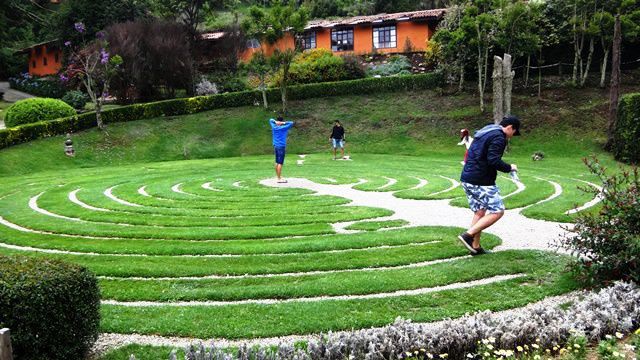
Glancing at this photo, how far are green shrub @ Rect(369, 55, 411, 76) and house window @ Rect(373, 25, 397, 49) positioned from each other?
5.87 m

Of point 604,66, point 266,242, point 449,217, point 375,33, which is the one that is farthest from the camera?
point 375,33

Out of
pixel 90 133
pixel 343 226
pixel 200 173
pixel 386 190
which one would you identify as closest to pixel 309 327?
pixel 343 226

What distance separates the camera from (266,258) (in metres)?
9.82

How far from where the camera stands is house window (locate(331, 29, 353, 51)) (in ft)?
185

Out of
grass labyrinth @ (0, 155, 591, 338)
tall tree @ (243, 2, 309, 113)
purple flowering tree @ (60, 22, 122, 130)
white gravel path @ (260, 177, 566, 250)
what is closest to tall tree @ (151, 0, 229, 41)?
purple flowering tree @ (60, 22, 122, 130)

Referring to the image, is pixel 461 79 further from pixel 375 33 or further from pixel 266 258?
pixel 266 258

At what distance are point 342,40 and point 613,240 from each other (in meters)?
51.7

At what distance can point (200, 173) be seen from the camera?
24.6m

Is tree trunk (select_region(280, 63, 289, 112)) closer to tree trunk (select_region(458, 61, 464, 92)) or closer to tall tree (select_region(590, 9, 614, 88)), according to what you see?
tree trunk (select_region(458, 61, 464, 92))

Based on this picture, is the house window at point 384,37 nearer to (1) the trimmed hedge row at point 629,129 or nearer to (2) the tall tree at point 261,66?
(2) the tall tree at point 261,66

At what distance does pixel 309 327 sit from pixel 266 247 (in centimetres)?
397

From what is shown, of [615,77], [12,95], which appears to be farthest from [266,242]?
[12,95]

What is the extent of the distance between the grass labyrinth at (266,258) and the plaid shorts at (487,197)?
93 centimetres

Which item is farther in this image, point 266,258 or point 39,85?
point 39,85
